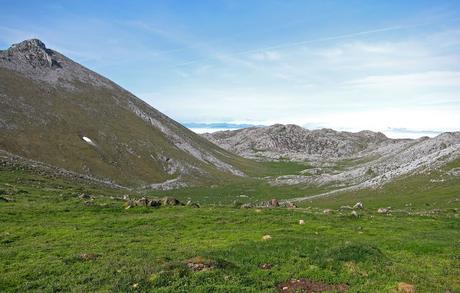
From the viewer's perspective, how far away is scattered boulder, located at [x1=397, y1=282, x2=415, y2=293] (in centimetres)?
1844

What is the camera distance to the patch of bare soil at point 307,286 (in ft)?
61.1

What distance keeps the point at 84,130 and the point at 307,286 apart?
13458cm

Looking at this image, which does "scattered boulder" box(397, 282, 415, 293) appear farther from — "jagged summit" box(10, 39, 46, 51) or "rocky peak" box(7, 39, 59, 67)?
"jagged summit" box(10, 39, 46, 51)

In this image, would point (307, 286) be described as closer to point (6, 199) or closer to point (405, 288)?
point (405, 288)

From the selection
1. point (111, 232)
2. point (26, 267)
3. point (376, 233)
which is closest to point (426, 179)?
point (376, 233)

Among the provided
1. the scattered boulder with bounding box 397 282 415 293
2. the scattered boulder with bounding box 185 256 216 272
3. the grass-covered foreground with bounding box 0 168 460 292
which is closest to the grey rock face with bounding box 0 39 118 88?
the grass-covered foreground with bounding box 0 168 460 292

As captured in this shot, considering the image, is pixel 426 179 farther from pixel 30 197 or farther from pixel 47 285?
pixel 47 285

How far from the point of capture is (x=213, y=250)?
24969 millimetres

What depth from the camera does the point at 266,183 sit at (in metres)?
144

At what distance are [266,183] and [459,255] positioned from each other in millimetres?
118173

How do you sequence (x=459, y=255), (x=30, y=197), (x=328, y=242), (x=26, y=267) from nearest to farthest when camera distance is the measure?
1. (x=26, y=267)
2. (x=459, y=255)
3. (x=328, y=242)
4. (x=30, y=197)

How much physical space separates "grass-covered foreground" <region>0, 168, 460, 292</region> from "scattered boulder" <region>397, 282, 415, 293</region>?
326 millimetres

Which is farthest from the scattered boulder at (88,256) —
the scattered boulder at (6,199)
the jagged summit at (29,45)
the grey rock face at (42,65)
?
the jagged summit at (29,45)

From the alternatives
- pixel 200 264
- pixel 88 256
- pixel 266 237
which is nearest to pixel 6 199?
pixel 88 256
